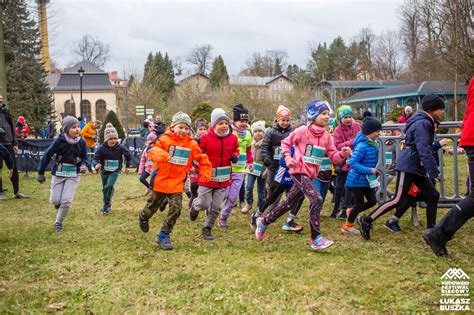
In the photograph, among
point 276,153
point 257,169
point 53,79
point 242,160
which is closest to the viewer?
point 276,153

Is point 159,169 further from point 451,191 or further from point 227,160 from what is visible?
point 451,191

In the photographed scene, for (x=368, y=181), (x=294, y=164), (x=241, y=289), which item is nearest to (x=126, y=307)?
(x=241, y=289)

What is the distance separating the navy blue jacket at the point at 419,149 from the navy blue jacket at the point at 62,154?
518cm

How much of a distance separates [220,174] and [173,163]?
0.84 m

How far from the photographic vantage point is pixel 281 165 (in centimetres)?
718

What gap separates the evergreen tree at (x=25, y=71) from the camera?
3353cm

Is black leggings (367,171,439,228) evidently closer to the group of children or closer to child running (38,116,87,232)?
the group of children

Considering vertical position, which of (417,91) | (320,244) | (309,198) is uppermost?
(417,91)

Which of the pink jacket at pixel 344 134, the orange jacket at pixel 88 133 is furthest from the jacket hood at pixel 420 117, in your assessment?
the orange jacket at pixel 88 133

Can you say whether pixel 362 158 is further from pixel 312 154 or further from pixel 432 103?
pixel 432 103

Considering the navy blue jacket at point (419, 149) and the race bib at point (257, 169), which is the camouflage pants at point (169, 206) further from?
the navy blue jacket at point (419, 149)

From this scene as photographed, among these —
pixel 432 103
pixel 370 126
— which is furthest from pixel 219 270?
pixel 432 103

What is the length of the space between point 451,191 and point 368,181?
185 inches

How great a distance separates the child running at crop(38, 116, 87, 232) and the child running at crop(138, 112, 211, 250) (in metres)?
1.90
